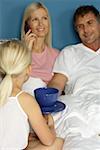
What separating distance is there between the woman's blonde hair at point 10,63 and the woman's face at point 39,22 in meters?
0.76

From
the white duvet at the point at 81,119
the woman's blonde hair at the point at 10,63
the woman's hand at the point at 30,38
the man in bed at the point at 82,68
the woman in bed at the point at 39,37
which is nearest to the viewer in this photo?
the woman's blonde hair at the point at 10,63

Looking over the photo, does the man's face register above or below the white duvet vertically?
above

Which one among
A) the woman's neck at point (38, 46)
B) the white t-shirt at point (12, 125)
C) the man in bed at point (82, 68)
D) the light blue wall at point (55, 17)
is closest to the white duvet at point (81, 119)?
the man in bed at point (82, 68)

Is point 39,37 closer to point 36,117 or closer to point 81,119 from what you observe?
point 81,119

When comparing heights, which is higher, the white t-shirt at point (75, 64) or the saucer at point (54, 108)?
the white t-shirt at point (75, 64)

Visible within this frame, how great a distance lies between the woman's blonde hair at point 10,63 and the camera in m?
1.45

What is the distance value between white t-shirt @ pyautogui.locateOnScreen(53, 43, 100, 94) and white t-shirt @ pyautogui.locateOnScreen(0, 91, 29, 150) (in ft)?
2.49

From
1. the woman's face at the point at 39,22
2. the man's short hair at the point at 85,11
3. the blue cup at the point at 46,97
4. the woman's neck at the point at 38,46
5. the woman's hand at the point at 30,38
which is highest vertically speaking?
the man's short hair at the point at 85,11

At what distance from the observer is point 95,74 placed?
85.7 inches

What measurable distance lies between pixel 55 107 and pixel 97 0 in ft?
3.45

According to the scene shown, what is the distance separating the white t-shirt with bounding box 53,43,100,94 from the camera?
2.22 meters

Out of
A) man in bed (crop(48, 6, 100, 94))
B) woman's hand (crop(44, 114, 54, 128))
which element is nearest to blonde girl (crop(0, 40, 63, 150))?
woman's hand (crop(44, 114, 54, 128))

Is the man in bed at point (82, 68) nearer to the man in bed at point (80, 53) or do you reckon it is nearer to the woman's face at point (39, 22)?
the man in bed at point (80, 53)

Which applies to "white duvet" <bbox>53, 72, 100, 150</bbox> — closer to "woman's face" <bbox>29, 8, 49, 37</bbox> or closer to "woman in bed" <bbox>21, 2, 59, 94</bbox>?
"woman in bed" <bbox>21, 2, 59, 94</bbox>
